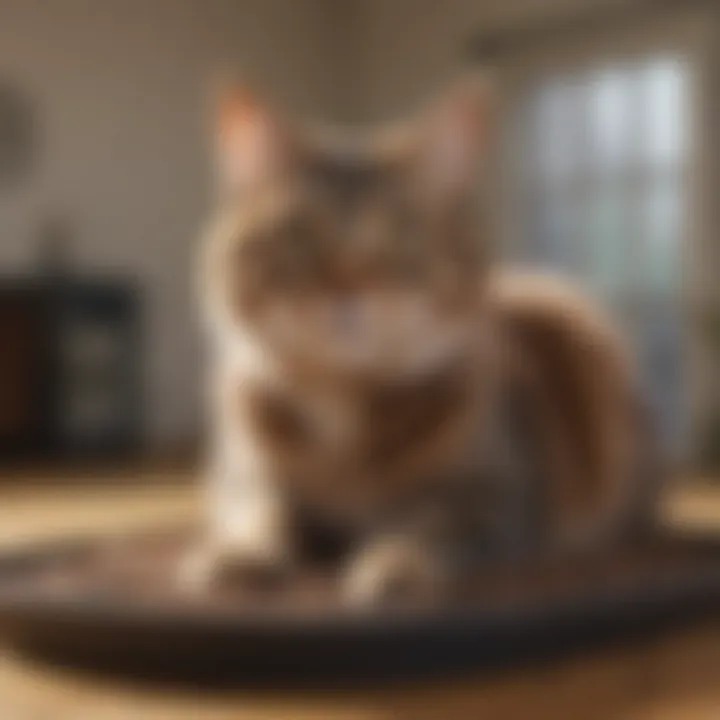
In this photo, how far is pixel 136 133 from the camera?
439 centimetres

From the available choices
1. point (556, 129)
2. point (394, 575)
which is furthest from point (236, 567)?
point (556, 129)

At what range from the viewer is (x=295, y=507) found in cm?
116

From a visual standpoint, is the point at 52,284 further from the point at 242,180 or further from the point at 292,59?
the point at 242,180

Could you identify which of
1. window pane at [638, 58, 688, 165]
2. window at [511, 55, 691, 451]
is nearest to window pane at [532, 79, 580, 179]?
window at [511, 55, 691, 451]

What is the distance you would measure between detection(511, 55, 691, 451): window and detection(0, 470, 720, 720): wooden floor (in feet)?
9.27

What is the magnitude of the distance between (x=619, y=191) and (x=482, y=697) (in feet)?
11.0

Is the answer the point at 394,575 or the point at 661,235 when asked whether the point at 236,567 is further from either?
the point at 661,235

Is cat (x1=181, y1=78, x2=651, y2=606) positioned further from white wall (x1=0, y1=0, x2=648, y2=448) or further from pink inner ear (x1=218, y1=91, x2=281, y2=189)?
white wall (x1=0, y1=0, x2=648, y2=448)

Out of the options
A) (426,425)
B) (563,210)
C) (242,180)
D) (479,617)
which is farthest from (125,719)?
(563,210)

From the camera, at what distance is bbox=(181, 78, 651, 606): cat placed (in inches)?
42.9

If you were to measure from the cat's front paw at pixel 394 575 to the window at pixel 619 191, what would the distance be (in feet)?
9.13

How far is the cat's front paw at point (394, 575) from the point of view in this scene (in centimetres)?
103

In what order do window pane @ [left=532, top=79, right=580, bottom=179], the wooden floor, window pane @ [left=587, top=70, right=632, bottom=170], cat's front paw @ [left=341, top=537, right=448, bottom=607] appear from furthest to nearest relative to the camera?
window pane @ [left=532, top=79, right=580, bottom=179] < window pane @ [left=587, top=70, right=632, bottom=170] < cat's front paw @ [left=341, top=537, right=448, bottom=607] < the wooden floor

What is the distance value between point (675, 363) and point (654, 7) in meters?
1.09
